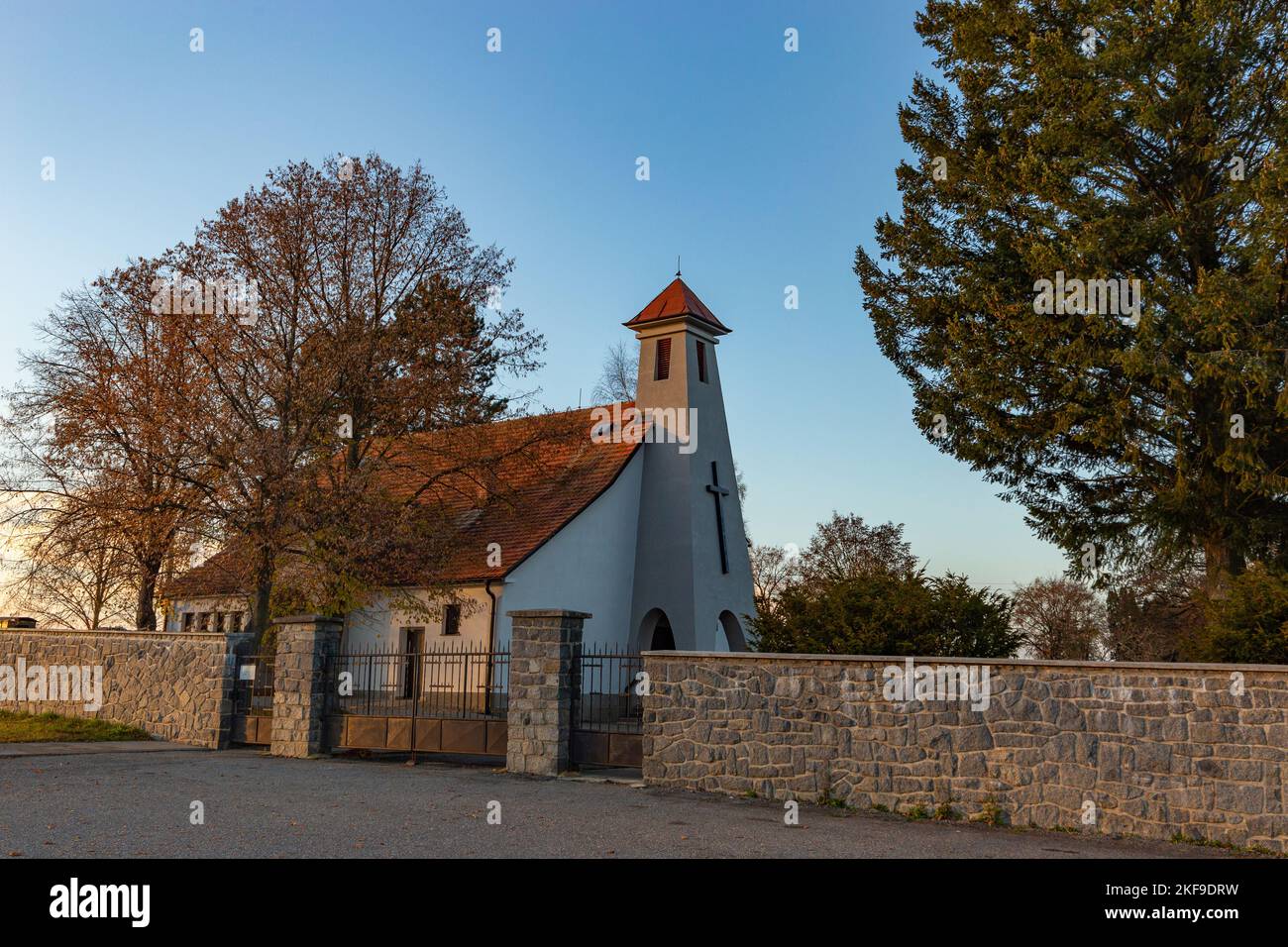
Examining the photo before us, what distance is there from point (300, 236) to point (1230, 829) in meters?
22.1

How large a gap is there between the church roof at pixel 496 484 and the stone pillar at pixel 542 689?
9.33 m

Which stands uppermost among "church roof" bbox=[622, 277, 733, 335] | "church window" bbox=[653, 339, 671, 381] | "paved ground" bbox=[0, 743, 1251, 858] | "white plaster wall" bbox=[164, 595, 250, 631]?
"church roof" bbox=[622, 277, 733, 335]

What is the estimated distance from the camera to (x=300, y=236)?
79.6 feet

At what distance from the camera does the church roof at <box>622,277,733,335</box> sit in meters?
29.2

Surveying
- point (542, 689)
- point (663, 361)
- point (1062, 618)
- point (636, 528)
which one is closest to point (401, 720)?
point (542, 689)

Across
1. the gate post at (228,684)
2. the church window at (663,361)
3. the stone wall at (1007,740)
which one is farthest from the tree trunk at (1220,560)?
the gate post at (228,684)

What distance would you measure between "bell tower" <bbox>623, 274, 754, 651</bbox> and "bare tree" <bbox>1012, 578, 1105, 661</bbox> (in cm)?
1620

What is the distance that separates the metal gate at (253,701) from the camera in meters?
17.0

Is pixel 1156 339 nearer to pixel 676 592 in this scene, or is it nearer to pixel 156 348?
pixel 676 592

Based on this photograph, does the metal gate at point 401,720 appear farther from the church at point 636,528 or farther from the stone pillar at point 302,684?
the church at point 636,528

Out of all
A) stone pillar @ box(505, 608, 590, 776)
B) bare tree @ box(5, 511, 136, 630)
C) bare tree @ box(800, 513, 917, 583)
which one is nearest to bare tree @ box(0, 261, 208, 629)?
bare tree @ box(5, 511, 136, 630)

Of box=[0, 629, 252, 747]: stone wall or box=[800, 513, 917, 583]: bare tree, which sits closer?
box=[0, 629, 252, 747]: stone wall

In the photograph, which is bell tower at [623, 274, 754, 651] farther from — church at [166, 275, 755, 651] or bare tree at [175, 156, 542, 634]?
bare tree at [175, 156, 542, 634]
